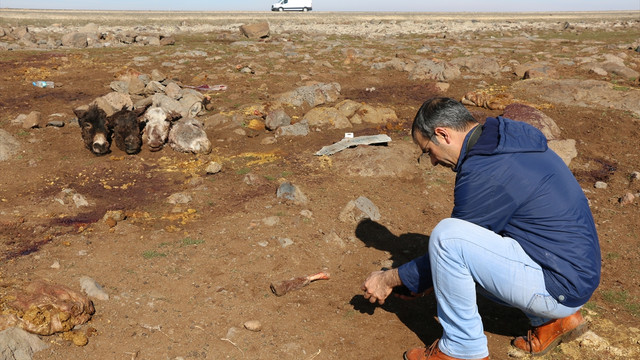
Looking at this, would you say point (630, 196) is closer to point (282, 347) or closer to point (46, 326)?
point (282, 347)

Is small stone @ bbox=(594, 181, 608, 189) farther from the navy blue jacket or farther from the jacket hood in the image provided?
the jacket hood

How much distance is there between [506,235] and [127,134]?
597 cm

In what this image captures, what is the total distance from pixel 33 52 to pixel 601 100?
14402 millimetres

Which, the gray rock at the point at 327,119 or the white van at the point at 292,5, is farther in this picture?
the white van at the point at 292,5

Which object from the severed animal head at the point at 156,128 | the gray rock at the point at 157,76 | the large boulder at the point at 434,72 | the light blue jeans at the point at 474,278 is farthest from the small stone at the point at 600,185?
the gray rock at the point at 157,76

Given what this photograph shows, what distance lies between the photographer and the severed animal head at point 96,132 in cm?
728

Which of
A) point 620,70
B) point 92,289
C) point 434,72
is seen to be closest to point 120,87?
point 434,72

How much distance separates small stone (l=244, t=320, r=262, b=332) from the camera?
367 cm

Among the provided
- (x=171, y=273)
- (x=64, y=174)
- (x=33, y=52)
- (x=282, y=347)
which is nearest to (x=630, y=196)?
(x=282, y=347)

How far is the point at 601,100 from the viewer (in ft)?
30.2

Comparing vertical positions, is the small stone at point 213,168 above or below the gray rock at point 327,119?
below

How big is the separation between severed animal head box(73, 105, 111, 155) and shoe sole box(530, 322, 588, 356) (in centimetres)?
630

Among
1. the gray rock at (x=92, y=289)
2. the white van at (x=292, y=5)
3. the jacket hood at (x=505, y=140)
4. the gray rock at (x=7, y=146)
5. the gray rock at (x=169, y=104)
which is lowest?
the gray rock at (x=92, y=289)

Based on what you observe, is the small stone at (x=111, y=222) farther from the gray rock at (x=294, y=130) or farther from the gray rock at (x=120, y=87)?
the gray rock at (x=120, y=87)
